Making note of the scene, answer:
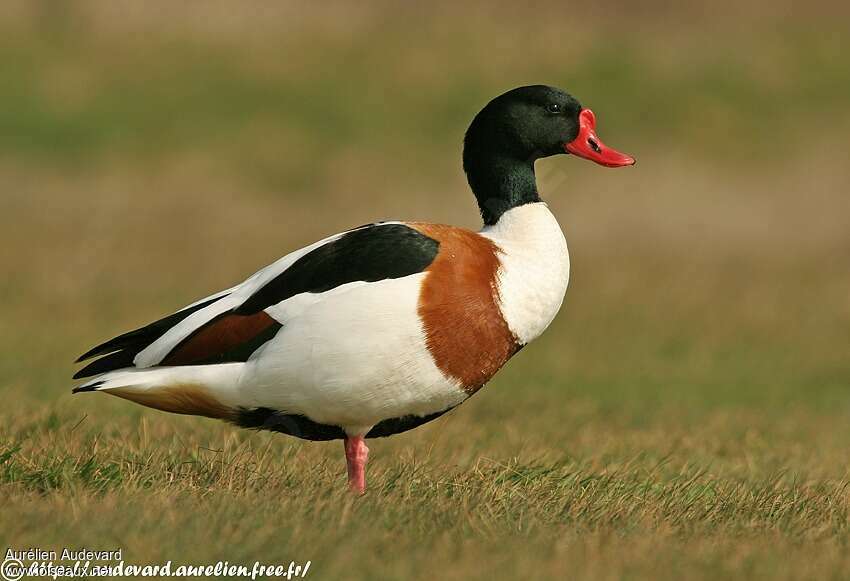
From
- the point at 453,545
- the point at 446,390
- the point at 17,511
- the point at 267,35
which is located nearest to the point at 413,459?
the point at 446,390

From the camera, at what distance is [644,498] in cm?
486

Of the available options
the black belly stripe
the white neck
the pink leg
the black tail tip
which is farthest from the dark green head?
the black tail tip

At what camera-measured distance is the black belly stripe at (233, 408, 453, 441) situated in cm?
497

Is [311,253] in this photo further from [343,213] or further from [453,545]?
[343,213]

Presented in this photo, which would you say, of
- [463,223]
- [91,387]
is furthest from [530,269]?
[463,223]

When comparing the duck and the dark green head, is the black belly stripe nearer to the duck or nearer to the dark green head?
the duck

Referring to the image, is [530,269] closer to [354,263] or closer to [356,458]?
[354,263]

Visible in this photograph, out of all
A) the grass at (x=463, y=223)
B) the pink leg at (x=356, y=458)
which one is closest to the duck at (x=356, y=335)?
the pink leg at (x=356, y=458)

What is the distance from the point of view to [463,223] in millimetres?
15078

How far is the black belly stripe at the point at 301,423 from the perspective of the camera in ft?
16.3

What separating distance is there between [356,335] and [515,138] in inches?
49.7

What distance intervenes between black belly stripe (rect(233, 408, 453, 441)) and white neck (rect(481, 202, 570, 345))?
1.47ft

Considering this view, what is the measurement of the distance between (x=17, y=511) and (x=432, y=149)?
43.6 feet

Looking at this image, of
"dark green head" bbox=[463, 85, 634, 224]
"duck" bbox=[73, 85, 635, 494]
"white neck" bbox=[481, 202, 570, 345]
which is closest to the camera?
"duck" bbox=[73, 85, 635, 494]
